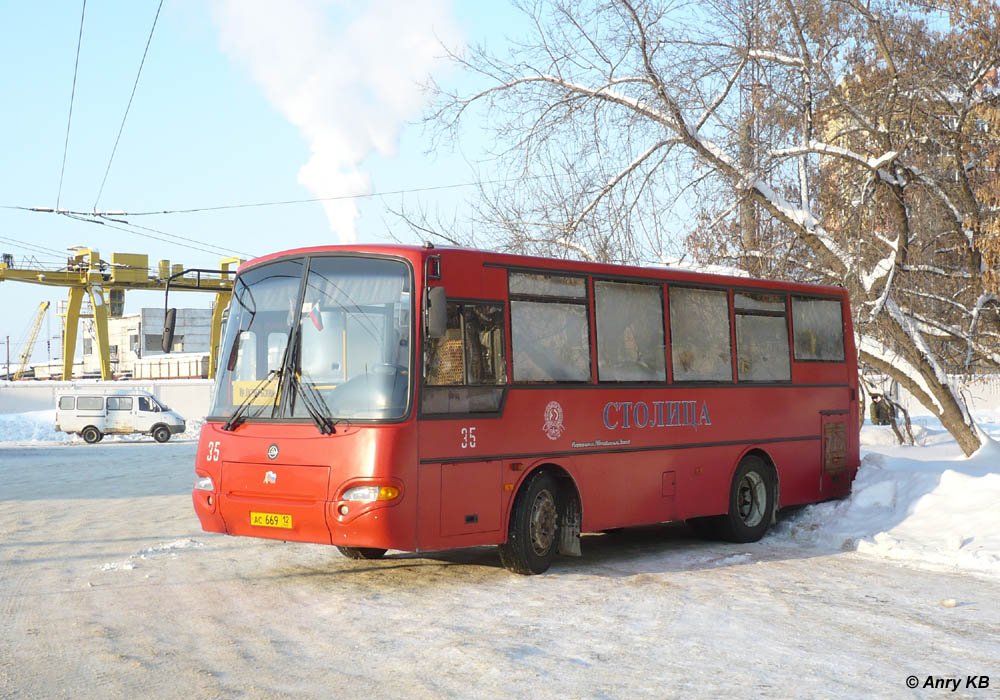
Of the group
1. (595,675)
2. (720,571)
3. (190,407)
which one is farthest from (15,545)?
(190,407)

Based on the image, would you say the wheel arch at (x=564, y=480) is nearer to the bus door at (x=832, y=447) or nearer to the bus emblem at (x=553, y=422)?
the bus emblem at (x=553, y=422)

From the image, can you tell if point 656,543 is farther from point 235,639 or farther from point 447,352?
point 235,639

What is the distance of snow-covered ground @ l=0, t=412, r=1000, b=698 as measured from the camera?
6.17 meters

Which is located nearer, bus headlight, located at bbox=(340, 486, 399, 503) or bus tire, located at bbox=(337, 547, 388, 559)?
bus headlight, located at bbox=(340, 486, 399, 503)

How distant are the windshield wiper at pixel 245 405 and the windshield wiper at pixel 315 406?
13.4 inches

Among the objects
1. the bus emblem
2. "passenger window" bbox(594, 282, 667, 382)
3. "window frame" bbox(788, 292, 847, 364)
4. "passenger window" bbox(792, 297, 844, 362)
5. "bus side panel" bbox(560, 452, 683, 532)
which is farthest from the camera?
"passenger window" bbox(792, 297, 844, 362)

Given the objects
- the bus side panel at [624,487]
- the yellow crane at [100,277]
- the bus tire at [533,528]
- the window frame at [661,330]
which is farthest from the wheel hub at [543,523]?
the yellow crane at [100,277]

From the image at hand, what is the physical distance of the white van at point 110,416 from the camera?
137ft

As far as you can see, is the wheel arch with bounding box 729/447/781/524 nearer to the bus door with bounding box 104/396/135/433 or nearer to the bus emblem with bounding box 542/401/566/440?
the bus emblem with bounding box 542/401/566/440

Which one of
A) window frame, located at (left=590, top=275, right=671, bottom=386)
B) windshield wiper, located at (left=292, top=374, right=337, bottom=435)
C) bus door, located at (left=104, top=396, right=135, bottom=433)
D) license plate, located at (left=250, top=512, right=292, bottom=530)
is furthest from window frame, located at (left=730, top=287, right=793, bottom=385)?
bus door, located at (left=104, top=396, right=135, bottom=433)

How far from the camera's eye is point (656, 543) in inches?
492

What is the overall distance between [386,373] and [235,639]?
2.60 m

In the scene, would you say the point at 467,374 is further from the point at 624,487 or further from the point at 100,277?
the point at 100,277

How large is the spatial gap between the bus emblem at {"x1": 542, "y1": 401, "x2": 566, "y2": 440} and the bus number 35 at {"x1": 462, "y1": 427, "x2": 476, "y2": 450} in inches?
34.0
